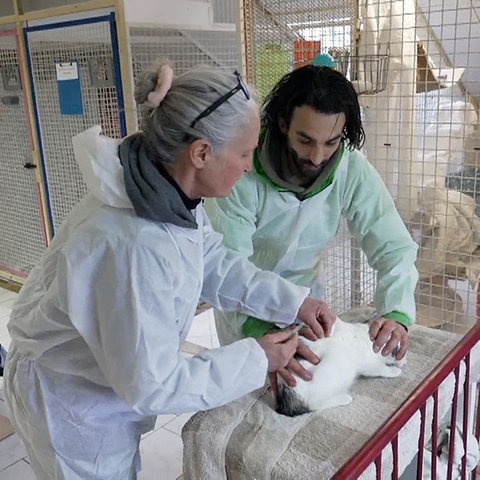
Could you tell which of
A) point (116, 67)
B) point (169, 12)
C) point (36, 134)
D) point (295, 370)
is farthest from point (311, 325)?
point (36, 134)

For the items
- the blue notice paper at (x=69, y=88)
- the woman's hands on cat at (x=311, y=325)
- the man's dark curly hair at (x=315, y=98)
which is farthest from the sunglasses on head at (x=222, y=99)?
the blue notice paper at (x=69, y=88)

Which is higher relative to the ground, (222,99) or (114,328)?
(222,99)

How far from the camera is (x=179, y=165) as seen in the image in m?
0.97

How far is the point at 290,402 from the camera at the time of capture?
117 cm

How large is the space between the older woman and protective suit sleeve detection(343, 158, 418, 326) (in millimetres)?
444

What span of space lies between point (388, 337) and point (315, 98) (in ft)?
1.86

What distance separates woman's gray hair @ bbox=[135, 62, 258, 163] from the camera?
0.93m

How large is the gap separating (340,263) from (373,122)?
2.01 feet

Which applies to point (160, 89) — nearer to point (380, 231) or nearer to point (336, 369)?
point (336, 369)

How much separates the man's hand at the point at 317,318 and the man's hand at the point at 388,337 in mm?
112

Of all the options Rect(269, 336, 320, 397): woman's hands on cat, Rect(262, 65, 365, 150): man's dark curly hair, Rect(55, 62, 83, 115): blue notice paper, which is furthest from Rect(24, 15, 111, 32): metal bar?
Rect(269, 336, 320, 397): woman's hands on cat

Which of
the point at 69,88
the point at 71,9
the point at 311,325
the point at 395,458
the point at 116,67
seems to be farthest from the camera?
the point at 69,88

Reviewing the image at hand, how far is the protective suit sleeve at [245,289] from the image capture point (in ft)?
4.19

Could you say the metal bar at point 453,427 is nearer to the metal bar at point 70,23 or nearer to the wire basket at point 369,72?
the wire basket at point 369,72
